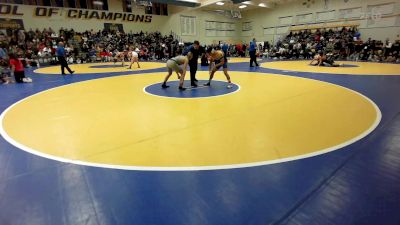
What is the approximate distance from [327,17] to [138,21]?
19820 millimetres

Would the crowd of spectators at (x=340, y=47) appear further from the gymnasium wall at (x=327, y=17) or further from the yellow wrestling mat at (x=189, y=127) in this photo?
the yellow wrestling mat at (x=189, y=127)

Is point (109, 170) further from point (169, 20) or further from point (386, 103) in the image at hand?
point (169, 20)

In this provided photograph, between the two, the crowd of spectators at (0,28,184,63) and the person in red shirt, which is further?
the crowd of spectators at (0,28,184,63)

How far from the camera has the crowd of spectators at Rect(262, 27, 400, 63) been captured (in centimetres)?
1750

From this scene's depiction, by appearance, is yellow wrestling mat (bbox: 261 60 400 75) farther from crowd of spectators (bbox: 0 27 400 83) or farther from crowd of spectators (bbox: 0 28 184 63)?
crowd of spectators (bbox: 0 28 184 63)

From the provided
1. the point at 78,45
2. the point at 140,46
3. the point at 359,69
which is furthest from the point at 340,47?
the point at 78,45

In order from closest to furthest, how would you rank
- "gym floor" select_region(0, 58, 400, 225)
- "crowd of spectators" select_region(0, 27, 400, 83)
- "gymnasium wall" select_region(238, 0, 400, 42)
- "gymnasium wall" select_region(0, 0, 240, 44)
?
"gym floor" select_region(0, 58, 400, 225) < "crowd of spectators" select_region(0, 27, 400, 83) < "gymnasium wall" select_region(0, 0, 240, 44) < "gymnasium wall" select_region(238, 0, 400, 42)

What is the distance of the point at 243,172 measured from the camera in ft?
9.48

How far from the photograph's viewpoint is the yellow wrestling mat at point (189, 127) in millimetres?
3334

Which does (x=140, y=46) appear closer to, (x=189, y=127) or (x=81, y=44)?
(x=81, y=44)

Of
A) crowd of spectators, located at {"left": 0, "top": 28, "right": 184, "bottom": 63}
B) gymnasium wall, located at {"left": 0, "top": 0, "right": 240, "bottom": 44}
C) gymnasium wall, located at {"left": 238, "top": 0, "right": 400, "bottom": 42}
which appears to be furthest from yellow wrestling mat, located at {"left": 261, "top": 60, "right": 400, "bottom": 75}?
gymnasium wall, located at {"left": 0, "top": 0, "right": 240, "bottom": 44}

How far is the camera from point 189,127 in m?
4.42

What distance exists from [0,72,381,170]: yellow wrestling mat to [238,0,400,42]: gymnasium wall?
19966 millimetres

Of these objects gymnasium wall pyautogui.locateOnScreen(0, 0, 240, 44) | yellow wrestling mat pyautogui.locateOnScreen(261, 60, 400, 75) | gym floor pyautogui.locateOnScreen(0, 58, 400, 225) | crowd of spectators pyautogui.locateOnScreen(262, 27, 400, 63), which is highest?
gymnasium wall pyautogui.locateOnScreen(0, 0, 240, 44)
